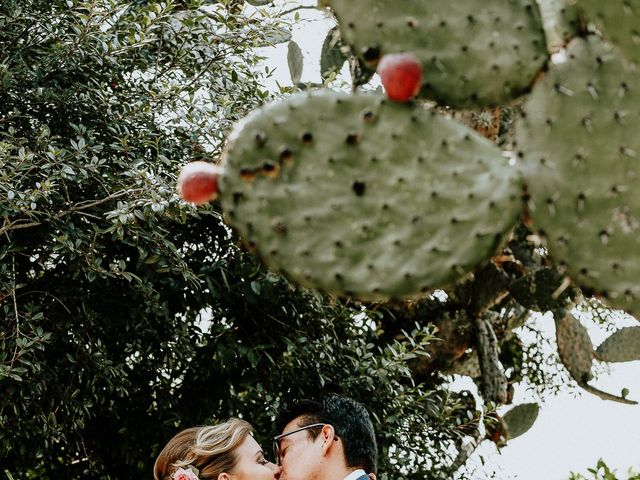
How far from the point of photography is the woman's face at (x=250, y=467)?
2.51m

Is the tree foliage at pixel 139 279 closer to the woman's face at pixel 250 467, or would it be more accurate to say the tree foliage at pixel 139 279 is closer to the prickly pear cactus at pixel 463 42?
the woman's face at pixel 250 467

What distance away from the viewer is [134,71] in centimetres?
322

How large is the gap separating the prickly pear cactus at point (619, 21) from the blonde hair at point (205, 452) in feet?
6.09

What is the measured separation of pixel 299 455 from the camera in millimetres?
2537

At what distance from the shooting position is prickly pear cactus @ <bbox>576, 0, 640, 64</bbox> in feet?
3.54

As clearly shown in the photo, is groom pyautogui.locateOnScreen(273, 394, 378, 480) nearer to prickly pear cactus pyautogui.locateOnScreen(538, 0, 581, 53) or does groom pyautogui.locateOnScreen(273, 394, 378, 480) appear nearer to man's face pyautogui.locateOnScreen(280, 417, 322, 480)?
man's face pyautogui.locateOnScreen(280, 417, 322, 480)

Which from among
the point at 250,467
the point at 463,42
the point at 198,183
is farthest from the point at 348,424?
the point at 463,42

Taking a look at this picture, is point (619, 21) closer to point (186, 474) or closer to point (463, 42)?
point (463, 42)

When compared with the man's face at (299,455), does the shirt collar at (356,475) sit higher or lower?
higher

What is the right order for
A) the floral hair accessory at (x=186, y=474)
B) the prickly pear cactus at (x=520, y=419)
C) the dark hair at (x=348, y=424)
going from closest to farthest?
the floral hair accessory at (x=186, y=474) → the dark hair at (x=348, y=424) → the prickly pear cactus at (x=520, y=419)

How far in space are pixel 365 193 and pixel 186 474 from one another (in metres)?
1.63

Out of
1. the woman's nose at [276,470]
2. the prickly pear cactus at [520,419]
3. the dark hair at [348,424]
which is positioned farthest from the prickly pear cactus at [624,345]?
the woman's nose at [276,470]

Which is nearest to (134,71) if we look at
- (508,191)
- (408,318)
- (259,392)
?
(259,392)

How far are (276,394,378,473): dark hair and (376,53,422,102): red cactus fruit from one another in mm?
1655
